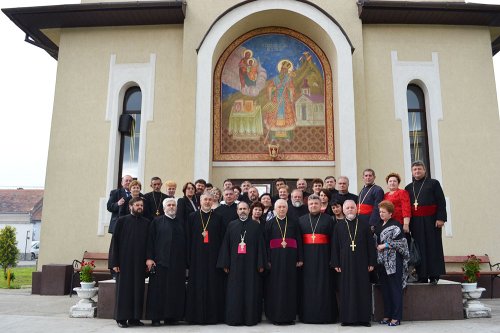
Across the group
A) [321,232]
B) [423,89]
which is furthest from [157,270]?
[423,89]

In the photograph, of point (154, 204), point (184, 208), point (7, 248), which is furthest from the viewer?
point (7, 248)

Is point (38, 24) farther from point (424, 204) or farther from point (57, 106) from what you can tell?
point (424, 204)

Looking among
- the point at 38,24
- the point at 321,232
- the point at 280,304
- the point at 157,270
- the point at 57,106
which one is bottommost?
the point at 280,304

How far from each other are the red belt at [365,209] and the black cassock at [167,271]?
9.19 ft

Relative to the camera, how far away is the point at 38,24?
11.0 meters

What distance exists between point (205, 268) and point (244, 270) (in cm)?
58

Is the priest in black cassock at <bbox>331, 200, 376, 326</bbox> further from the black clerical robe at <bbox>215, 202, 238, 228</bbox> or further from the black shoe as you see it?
the black shoe

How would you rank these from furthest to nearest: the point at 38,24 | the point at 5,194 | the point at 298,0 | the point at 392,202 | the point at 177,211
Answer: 1. the point at 5,194
2. the point at 38,24
3. the point at 298,0
4. the point at 177,211
5. the point at 392,202

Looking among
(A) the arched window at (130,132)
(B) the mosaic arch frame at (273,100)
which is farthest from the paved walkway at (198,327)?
(B) the mosaic arch frame at (273,100)

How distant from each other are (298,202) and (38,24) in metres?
8.96

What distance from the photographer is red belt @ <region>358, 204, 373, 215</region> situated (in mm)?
6352

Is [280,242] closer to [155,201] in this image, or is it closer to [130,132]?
[155,201]

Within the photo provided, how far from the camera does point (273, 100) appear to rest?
1057 cm

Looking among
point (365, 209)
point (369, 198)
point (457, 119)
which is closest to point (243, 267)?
point (365, 209)
